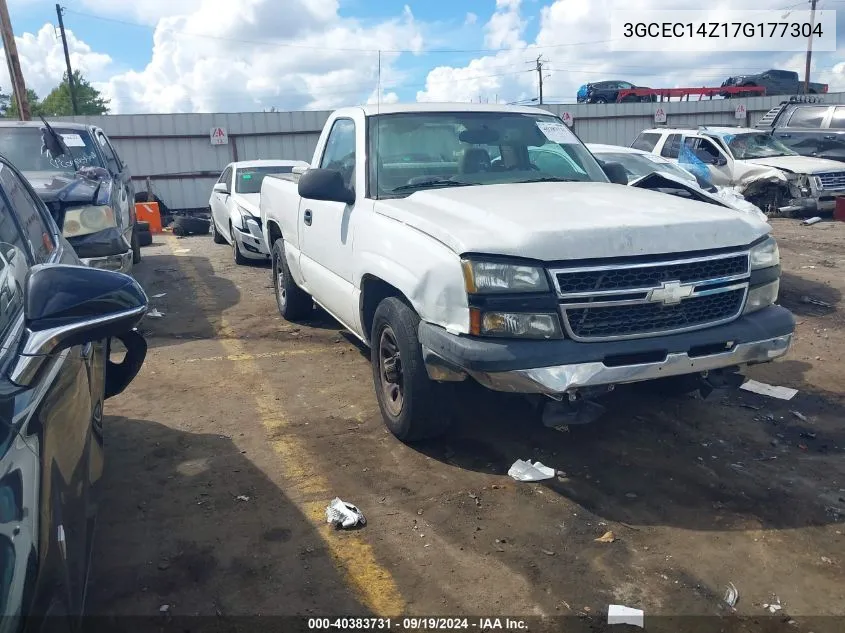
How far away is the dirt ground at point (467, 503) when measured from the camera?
2.88 m

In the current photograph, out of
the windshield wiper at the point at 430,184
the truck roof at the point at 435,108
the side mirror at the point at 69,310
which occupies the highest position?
the truck roof at the point at 435,108

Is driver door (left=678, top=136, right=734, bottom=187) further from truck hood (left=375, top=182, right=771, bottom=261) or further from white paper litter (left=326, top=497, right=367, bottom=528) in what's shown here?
white paper litter (left=326, top=497, right=367, bottom=528)

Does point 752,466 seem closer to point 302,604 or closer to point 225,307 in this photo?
point 302,604

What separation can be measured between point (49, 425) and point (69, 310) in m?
0.33

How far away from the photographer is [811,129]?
16.3m

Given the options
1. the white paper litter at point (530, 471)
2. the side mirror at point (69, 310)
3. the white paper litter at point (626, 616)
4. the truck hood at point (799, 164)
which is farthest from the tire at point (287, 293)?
the truck hood at point (799, 164)

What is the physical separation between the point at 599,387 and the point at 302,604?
162cm

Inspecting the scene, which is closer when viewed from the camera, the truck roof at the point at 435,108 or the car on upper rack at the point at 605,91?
the truck roof at the point at 435,108

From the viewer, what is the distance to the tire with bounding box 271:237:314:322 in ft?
22.0

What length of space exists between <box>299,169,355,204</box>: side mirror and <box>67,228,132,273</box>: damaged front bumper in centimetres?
282

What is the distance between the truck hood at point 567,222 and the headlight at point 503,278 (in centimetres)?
7

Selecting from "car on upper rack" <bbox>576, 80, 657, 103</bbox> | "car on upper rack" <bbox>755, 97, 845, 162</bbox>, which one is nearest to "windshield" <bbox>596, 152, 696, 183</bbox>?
"car on upper rack" <bbox>755, 97, 845, 162</bbox>

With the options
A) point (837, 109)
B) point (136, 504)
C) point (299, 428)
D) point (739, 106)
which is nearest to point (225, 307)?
point (299, 428)

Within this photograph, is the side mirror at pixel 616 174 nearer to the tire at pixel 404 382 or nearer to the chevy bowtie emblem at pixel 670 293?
the chevy bowtie emblem at pixel 670 293
